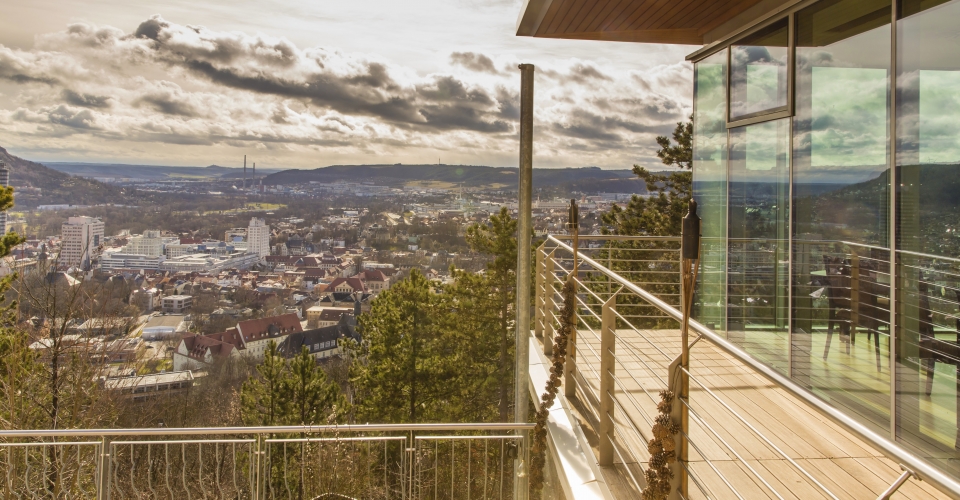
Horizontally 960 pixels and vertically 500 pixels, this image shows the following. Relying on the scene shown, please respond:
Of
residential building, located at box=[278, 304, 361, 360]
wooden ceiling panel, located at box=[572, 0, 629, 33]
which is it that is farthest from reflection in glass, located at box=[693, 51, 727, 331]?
residential building, located at box=[278, 304, 361, 360]

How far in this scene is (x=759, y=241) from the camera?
4.57m

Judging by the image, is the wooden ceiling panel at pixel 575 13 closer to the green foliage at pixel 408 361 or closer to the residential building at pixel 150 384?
the green foliage at pixel 408 361

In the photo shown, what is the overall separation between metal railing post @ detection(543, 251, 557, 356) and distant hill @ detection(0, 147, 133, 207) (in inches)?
564

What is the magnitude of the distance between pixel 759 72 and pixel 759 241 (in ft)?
4.15

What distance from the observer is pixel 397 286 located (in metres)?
14.8

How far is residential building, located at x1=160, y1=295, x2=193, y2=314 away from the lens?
575 inches

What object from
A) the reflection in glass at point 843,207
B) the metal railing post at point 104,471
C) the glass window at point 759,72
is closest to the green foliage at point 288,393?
the metal railing post at point 104,471

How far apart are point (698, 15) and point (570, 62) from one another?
57.9 feet

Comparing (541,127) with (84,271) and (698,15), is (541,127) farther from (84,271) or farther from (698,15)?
(698,15)

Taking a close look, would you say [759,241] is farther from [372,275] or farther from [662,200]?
[662,200]

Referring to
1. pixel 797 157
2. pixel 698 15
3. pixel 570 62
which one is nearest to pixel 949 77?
pixel 797 157

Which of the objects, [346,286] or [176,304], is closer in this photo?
[176,304]

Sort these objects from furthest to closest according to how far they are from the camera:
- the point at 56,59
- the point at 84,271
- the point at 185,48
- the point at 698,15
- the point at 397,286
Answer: the point at 185,48, the point at 56,59, the point at 397,286, the point at 84,271, the point at 698,15

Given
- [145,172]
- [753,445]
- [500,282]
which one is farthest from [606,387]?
[145,172]
